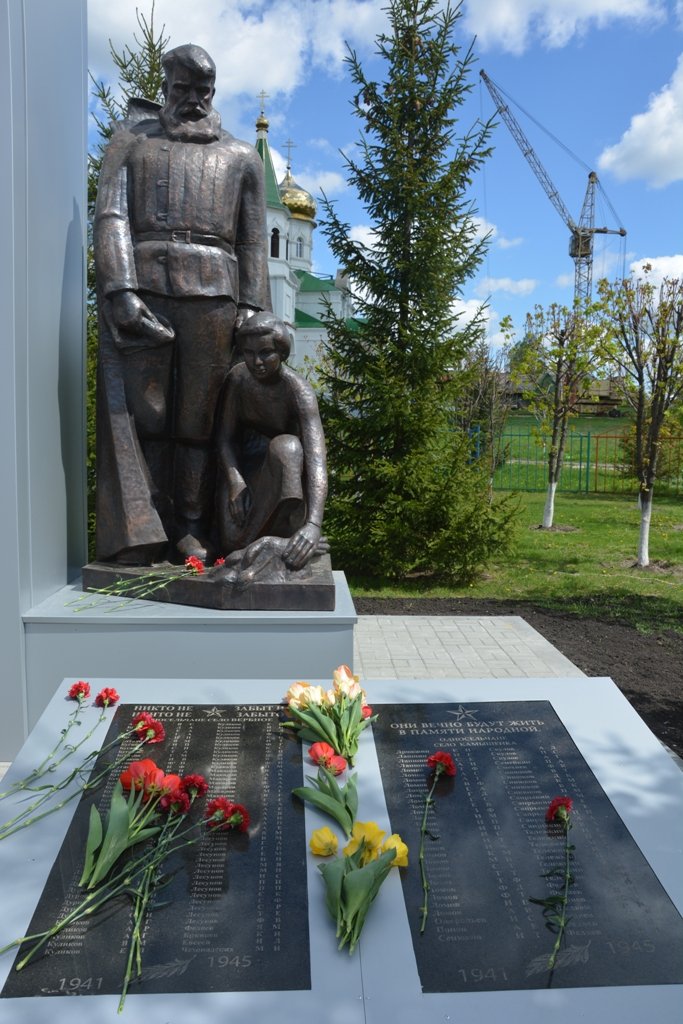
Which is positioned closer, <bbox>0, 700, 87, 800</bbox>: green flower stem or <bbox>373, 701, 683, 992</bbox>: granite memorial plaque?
<bbox>373, 701, 683, 992</bbox>: granite memorial plaque

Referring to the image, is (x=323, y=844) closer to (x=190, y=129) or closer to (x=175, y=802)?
(x=175, y=802)

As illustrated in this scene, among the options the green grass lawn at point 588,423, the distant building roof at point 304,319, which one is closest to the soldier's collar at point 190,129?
the green grass lawn at point 588,423

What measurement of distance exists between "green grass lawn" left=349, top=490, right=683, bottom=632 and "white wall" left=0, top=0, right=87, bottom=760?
436cm

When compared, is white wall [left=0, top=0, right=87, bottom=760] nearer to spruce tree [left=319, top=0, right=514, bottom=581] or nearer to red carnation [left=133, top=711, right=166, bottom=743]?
red carnation [left=133, top=711, right=166, bottom=743]

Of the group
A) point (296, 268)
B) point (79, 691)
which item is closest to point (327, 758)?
point (79, 691)

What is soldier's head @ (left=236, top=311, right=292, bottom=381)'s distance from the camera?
373 cm

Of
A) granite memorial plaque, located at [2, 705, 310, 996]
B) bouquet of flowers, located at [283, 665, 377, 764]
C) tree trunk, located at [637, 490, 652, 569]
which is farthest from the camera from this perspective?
tree trunk, located at [637, 490, 652, 569]

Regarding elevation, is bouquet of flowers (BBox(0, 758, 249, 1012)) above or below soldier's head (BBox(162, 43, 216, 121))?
below

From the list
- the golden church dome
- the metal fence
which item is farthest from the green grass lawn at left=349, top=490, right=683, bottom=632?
the golden church dome

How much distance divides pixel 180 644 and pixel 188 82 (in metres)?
2.69

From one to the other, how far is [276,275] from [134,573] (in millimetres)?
23340

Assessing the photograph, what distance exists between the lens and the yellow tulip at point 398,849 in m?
1.72

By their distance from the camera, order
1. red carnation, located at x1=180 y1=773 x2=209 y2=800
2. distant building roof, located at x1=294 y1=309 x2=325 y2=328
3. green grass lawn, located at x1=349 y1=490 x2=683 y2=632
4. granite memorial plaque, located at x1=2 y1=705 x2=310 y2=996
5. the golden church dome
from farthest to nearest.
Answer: the golden church dome < distant building roof, located at x1=294 y1=309 x2=325 y2=328 < green grass lawn, located at x1=349 y1=490 x2=683 y2=632 < red carnation, located at x1=180 y1=773 x2=209 y2=800 < granite memorial plaque, located at x1=2 y1=705 x2=310 y2=996

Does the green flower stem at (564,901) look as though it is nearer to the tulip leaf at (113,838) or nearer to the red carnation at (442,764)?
the red carnation at (442,764)
